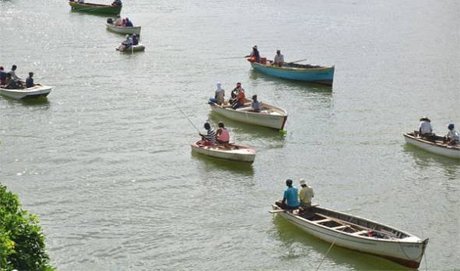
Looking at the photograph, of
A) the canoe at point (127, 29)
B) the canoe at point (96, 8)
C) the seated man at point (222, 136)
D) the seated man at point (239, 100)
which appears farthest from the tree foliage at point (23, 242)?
the canoe at point (96, 8)

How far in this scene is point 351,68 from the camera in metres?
52.4

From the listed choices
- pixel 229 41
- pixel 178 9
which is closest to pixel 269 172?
pixel 229 41

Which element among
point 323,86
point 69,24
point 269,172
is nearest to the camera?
point 269,172

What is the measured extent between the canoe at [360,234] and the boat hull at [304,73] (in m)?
20.9

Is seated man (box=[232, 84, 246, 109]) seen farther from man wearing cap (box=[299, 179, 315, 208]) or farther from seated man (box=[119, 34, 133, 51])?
seated man (box=[119, 34, 133, 51])

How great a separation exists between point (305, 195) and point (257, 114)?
38.1ft

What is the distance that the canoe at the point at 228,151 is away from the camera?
3073 cm

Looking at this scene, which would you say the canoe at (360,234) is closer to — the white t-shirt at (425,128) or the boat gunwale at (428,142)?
the boat gunwale at (428,142)

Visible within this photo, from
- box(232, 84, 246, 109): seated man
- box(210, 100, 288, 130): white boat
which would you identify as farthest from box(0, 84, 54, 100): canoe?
box(232, 84, 246, 109): seated man

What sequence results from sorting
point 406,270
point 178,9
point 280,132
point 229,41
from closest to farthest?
point 406,270 → point 280,132 → point 229,41 → point 178,9

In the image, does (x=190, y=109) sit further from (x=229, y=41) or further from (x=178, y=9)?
(x=178, y=9)

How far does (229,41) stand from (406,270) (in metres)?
41.5

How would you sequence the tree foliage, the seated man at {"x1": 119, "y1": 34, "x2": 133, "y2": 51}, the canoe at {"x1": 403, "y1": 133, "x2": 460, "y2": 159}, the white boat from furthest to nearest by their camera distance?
1. the seated man at {"x1": 119, "y1": 34, "x2": 133, "y2": 51}
2. the white boat
3. the canoe at {"x1": 403, "y1": 133, "x2": 460, "y2": 159}
4. the tree foliage

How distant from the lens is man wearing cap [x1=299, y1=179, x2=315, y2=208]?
25031 mm
